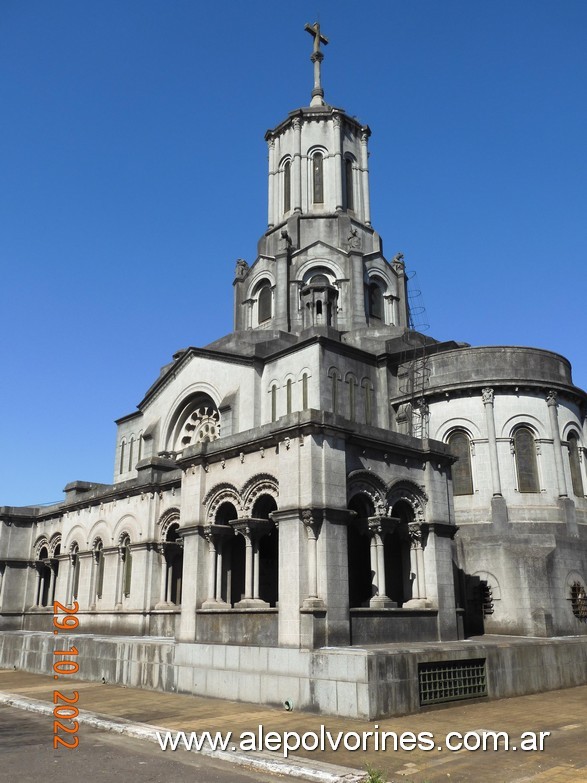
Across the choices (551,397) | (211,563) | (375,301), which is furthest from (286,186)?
(211,563)

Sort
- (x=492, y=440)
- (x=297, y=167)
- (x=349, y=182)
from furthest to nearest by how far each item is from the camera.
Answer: (x=349, y=182) < (x=297, y=167) < (x=492, y=440)

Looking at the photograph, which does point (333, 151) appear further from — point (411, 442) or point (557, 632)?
point (557, 632)

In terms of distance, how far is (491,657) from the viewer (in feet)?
63.1

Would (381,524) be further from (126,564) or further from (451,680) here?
(126,564)

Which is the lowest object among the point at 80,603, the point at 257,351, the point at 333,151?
the point at 80,603

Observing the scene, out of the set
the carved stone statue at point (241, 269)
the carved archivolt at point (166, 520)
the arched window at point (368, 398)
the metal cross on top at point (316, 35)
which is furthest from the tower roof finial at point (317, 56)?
the carved archivolt at point (166, 520)

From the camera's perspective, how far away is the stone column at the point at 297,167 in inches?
1797

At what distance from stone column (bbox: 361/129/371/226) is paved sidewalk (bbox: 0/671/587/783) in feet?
107

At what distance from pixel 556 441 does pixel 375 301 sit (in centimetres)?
1537

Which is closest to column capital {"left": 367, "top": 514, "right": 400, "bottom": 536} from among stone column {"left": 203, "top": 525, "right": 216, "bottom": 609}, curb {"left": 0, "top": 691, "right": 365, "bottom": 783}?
stone column {"left": 203, "top": 525, "right": 216, "bottom": 609}

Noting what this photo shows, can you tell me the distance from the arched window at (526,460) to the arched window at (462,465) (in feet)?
6.80

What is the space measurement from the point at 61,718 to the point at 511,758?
31.5 ft

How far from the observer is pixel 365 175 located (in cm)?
4738

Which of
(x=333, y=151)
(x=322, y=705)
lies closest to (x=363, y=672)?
(x=322, y=705)
